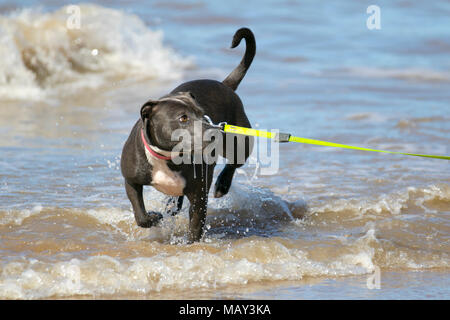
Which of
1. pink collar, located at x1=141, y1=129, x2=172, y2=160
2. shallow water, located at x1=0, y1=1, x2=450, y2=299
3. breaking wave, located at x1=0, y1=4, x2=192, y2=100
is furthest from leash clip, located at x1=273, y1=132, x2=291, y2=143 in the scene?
breaking wave, located at x1=0, y1=4, x2=192, y2=100

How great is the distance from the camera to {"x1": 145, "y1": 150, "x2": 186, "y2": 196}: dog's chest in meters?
5.09

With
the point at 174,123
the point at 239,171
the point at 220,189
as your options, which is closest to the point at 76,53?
the point at 239,171

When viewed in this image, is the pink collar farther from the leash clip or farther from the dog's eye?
the leash clip

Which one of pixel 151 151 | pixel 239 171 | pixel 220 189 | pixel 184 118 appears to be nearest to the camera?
pixel 184 118

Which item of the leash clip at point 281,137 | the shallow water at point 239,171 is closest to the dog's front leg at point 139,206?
the shallow water at point 239,171

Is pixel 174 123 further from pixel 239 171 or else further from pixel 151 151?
pixel 239 171

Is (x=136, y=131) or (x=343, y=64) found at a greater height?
(x=136, y=131)

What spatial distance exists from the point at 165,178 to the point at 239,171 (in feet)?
9.63

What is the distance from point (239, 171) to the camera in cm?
805

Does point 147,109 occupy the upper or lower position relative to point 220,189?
upper

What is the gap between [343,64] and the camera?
50.0 feet

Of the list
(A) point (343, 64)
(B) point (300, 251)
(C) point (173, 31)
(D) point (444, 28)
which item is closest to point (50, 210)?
(B) point (300, 251)
